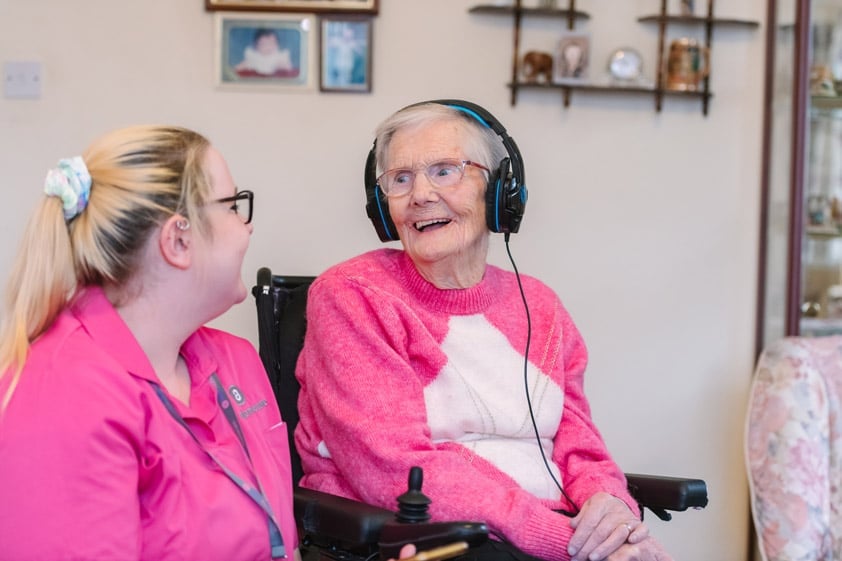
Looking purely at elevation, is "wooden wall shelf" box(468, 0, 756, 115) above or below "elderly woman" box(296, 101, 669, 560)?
above

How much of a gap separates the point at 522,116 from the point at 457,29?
30 centimetres

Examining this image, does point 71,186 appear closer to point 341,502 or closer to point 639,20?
point 341,502

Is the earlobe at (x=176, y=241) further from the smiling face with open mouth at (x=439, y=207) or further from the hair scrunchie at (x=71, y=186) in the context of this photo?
the smiling face with open mouth at (x=439, y=207)

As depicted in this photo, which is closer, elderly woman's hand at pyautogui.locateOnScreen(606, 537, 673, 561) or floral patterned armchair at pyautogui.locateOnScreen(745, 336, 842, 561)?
elderly woman's hand at pyautogui.locateOnScreen(606, 537, 673, 561)

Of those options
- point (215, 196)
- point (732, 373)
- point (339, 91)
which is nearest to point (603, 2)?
point (339, 91)

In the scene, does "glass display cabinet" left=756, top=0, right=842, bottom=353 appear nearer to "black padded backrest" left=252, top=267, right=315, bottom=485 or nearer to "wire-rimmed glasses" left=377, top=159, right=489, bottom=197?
"wire-rimmed glasses" left=377, top=159, right=489, bottom=197

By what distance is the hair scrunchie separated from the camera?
138cm

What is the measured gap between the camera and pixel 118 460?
4.29 feet

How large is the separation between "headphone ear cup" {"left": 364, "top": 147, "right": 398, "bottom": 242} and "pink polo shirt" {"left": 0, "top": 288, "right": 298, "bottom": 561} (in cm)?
50

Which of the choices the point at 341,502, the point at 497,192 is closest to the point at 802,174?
the point at 497,192

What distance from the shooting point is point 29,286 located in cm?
137

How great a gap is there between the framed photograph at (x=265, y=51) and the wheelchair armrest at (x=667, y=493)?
4.63ft

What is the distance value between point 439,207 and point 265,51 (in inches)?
40.4

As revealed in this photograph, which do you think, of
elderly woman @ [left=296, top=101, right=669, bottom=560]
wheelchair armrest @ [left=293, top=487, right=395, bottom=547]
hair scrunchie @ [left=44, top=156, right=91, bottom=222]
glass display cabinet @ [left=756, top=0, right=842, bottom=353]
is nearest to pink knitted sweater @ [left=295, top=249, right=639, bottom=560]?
elderly woman @ [left=296, top=101, right=669, bottom=560]
